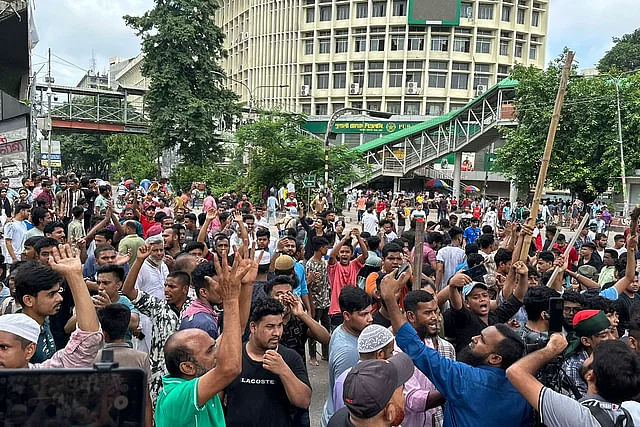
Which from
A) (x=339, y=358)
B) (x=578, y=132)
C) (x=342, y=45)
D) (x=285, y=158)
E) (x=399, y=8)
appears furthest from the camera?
(x=342, y=45)

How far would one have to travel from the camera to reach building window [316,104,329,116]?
176ft

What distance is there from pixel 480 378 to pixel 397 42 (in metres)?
51.5

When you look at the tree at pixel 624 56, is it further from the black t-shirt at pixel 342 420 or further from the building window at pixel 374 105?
the black t-shirt at pixel 342 420

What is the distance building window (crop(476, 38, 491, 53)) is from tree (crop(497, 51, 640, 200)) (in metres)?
25.0

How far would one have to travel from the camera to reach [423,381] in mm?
3238

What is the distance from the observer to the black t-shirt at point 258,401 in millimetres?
2887

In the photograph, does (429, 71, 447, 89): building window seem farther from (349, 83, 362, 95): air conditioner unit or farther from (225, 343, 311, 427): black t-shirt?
(225, 343, 311, 427): black t-shirt

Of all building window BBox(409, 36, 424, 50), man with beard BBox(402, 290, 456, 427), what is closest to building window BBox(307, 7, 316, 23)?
building window BBox(409, 36, 424, 50)

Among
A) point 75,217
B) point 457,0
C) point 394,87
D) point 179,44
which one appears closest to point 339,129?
point 394,87

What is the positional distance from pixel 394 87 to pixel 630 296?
158ft

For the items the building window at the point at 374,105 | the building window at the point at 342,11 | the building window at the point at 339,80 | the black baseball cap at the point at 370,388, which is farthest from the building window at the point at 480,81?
the black baseball cap at the point at 370,388

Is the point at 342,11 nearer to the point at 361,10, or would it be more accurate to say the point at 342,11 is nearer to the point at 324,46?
the point at 361,10

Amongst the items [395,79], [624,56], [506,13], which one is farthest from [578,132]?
[624,56]

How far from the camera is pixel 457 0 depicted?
161 ft
